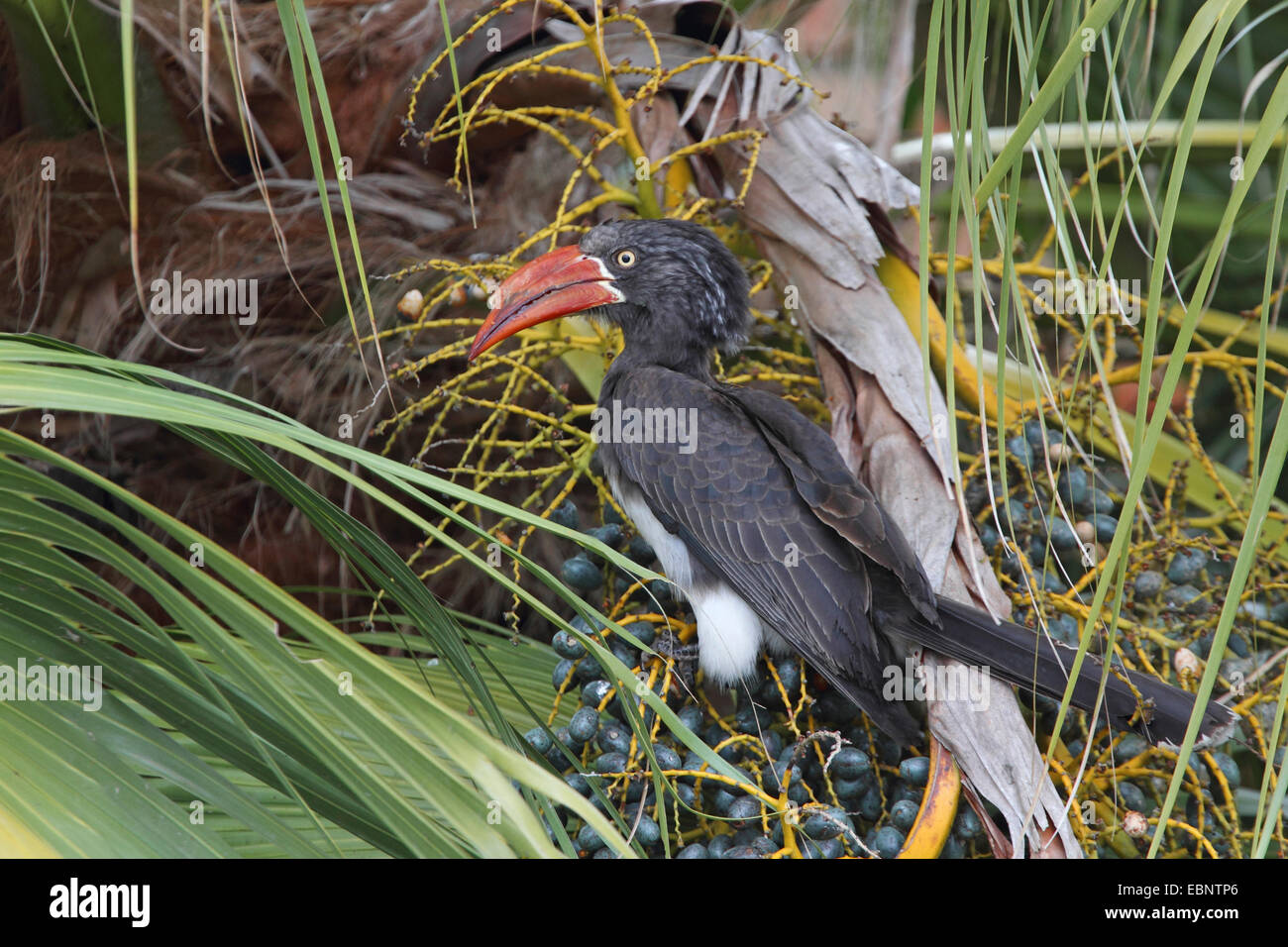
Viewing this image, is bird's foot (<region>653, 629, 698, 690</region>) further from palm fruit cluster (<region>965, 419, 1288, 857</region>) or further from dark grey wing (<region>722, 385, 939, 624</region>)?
palm fruit cluster (<region>965, 419, 1288, 857</region>)

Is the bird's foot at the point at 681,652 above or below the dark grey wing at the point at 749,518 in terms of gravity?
below

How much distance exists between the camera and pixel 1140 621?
129 centimetres

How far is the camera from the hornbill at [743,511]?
121 centimetres

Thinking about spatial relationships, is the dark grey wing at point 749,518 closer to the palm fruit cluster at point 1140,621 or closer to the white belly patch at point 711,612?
the white belly patch at point 711,612

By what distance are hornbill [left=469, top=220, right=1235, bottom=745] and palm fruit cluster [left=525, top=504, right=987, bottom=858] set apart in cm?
6

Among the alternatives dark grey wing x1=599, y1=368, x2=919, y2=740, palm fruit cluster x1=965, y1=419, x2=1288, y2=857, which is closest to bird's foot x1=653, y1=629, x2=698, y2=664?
dark grey wing x1=599, y1=368, x2=919, y2=740

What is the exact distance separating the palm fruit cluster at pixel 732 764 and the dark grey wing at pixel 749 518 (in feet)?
0.27

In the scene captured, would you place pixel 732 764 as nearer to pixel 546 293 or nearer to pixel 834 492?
pixel 834 492

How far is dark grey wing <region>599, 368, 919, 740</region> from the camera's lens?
1.32 m

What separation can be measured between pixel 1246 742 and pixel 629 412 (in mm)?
A: 858

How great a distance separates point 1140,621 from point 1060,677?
7.4 inches

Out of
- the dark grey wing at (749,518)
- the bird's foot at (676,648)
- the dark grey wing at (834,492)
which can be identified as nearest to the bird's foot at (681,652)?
the bird's foot at (676,648)

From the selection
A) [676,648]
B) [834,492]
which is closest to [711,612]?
[676,648]

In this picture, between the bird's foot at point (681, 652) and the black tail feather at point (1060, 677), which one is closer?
the black tail feather at point (1060, 677)
